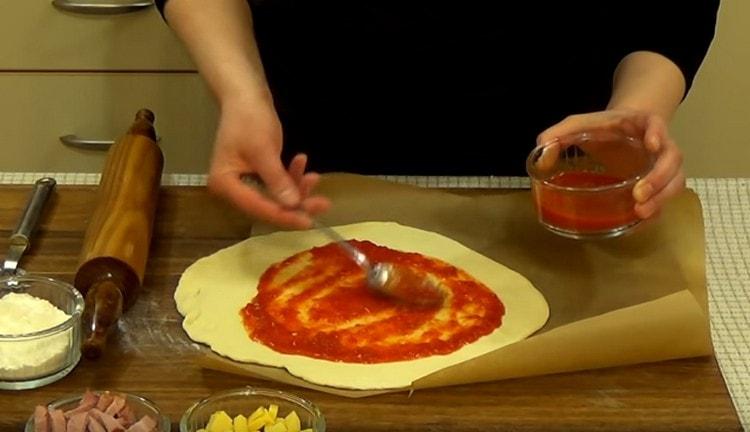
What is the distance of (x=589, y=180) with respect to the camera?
1.05 meters

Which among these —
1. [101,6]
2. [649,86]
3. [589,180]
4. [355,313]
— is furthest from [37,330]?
[101,6]

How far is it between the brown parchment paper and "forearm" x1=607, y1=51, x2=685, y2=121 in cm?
9

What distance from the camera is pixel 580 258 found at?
3.60ft

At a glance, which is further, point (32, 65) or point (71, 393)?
point (32, 65)

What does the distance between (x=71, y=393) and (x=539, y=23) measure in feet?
2.16

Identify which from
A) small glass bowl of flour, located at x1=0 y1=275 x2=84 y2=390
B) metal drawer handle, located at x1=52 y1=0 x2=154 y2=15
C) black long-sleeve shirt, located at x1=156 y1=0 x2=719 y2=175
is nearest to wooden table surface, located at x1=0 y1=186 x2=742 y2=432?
small glass bowl of flour, located at x1=0 y1=275 x2=84 y2=390

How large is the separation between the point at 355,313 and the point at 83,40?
3.28ft

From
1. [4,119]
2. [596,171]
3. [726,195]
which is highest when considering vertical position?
[596,171]

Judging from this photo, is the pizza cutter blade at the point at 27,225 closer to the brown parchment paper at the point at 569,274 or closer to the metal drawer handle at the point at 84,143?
the brown parchment paper at the point at 569,274

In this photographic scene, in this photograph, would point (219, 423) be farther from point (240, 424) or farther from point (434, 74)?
point (434, 74)

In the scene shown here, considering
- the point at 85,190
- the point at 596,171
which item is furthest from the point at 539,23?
the point at 85,190

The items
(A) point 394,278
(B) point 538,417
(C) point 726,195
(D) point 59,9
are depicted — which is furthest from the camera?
(D) point 59,9

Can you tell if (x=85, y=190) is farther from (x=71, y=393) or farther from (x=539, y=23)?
(x=539, y=23)

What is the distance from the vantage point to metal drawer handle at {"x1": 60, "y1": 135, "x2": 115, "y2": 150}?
190 centimetres
